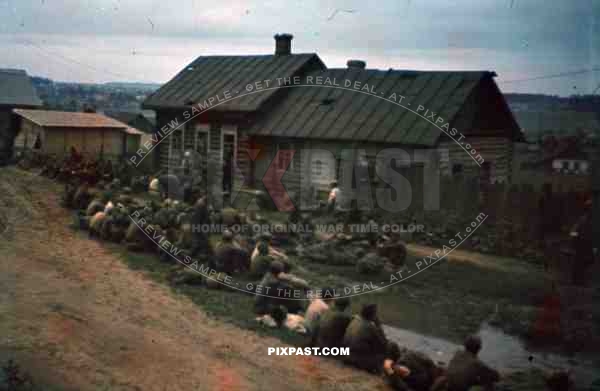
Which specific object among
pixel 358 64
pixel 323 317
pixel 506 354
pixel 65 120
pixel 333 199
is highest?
pixel 358 64

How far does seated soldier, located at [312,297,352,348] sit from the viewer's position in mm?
7035

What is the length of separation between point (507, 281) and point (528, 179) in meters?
12.9

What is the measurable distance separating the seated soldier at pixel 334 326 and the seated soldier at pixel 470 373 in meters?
1.45

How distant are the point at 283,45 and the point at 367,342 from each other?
1599 cm

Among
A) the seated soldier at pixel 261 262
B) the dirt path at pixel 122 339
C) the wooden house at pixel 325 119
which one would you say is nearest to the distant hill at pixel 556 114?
the wooden house at pixel 325 119

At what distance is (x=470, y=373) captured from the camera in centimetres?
594

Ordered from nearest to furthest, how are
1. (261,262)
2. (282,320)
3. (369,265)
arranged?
(282,320)
(261,262)
(369,265)

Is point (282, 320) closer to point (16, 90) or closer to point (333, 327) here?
point (333, 327)

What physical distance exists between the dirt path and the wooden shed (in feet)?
47.4

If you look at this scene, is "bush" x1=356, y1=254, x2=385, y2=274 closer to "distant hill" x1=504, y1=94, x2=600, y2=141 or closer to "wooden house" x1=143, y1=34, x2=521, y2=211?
"wooden house" x1=143, y1=34, x2=521, y2=211

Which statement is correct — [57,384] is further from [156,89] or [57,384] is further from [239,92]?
[156,89]

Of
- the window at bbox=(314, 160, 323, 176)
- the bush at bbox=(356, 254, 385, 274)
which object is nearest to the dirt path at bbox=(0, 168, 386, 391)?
the bush at bbox=(356, 254, 385, 274)

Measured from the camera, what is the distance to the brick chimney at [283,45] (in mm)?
20859

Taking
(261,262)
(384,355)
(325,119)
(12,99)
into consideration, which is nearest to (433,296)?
(261,262)
